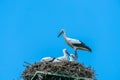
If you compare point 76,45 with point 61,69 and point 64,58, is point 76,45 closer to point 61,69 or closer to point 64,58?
point 64,58

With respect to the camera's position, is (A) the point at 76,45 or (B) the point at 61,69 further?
(A) the point at 76,45

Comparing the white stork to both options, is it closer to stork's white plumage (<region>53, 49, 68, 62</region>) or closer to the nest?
stork's white plumage (<region>53, 49, 68, 62</region>)

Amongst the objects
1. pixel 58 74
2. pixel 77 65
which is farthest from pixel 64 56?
pixel 58 74

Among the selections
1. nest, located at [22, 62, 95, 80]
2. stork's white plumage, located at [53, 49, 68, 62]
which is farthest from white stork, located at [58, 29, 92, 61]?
nest, located at [22, 62, 95, 80]

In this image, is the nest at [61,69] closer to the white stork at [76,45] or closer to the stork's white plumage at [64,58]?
the stork's white plumage at [64,58]

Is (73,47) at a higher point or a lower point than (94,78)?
higher

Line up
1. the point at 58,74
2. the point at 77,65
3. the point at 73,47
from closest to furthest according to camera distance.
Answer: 1. the point at 58,74
2. the point at 77,65
3. the point at 73,47

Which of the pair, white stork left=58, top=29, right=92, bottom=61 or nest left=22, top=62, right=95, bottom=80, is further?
white stork left=58, top=29, right=92, bottom=61

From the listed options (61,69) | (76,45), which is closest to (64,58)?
(61,69)

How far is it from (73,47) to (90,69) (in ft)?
8.10

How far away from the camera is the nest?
1730cm

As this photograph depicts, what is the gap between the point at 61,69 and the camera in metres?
17.3

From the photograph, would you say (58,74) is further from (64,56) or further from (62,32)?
(62,32)

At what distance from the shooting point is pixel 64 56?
19.0 meters
